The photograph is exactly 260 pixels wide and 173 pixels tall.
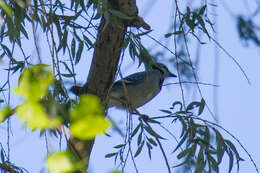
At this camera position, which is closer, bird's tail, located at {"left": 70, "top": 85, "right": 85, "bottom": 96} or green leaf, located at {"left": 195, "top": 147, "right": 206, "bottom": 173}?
green leaf, located at {"left": 195, "top": 147, "right": 206, "bottom": 173}

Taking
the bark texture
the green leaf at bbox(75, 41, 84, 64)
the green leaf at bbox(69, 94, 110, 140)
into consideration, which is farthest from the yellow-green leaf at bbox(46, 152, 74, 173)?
the green leaf at bbox(75, 41, 84, 64)

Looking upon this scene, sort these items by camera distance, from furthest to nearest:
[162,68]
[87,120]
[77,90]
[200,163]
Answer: [77,90] → [162,68] → [200,163] → [87,120]

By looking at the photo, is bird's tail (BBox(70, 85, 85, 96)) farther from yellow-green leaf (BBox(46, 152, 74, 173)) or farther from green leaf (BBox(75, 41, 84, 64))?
yellow-green leaf (BBox(46, 152, 74, 173))

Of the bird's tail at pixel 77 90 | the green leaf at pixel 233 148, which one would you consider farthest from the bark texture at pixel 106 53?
the green leaf at pixel 233 148

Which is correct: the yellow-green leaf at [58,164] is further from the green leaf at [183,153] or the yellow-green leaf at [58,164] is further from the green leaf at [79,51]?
the green leaf at [79,51]

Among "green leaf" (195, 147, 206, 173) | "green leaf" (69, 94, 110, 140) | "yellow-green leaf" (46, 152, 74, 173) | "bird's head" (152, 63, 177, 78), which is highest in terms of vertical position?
"green leaf" (69, 94, 110, 140)

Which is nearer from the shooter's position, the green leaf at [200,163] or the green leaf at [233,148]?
the green leaf at [200,163]

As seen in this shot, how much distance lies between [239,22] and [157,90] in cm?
341

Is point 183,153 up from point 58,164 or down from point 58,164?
down

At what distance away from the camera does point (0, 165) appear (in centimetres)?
215

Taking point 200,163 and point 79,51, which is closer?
point 200,163

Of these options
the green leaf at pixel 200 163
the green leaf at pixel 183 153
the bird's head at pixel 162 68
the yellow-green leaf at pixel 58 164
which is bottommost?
the green leaf at pixel 200 163

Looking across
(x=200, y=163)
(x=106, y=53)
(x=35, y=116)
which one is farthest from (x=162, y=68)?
(x=35, y=116)

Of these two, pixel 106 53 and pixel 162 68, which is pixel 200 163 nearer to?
pixel 162 68
